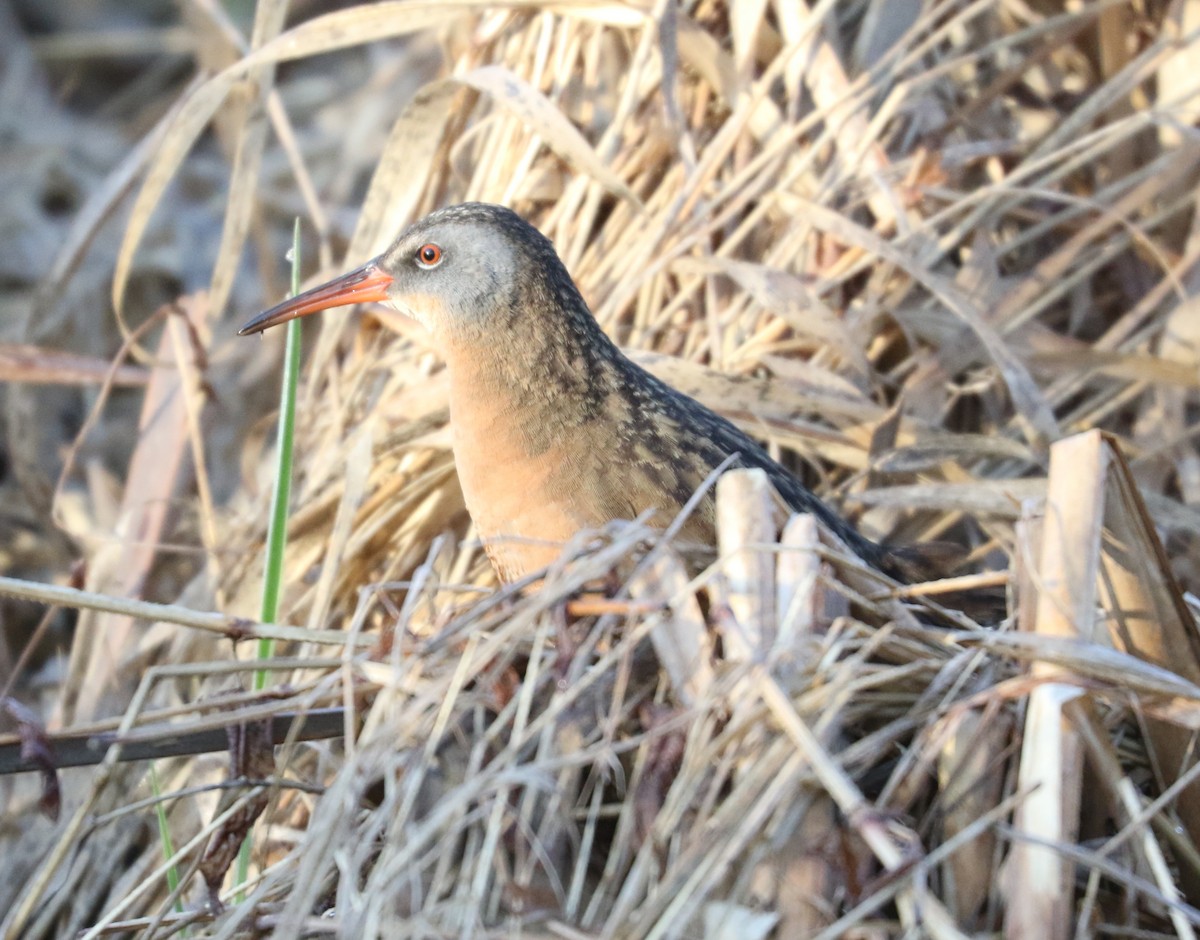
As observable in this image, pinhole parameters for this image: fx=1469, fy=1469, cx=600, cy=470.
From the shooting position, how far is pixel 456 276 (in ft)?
10.2

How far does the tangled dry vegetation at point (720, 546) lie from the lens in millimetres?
1785

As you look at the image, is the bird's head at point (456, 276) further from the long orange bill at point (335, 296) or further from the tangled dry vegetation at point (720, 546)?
the tangled dry vegetation at point (720, 546)

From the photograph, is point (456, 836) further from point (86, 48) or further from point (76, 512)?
point (86, 48)

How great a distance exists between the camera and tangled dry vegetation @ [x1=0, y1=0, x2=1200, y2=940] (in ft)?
5.86

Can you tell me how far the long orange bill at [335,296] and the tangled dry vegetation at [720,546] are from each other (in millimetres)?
308

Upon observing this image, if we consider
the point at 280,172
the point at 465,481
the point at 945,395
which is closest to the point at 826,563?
the point at 465,481

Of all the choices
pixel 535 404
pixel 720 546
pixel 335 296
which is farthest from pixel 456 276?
pixel 720 546

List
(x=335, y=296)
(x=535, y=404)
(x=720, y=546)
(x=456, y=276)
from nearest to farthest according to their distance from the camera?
1. (x=720, y=546)
2. (x=535, y=404)
3. (x=456, y=276)
4. (x=335, y=296)

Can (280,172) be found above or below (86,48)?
below

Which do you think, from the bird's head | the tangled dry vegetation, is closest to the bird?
the bird's head

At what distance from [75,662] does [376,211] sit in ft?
4.34

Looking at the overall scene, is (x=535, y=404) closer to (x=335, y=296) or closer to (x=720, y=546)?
(x=335, y=296)

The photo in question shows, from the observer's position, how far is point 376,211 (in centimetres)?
371

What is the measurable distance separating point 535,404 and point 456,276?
39cm
